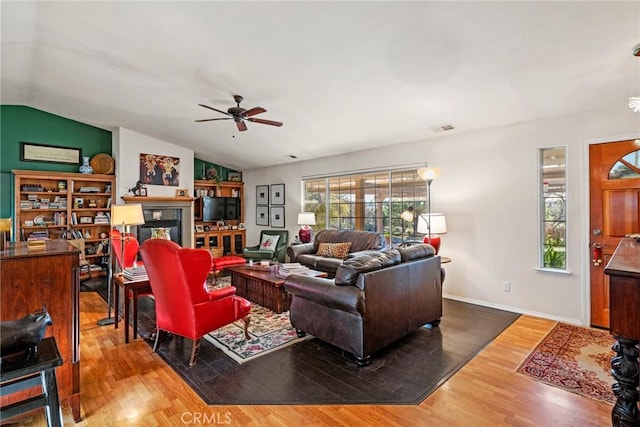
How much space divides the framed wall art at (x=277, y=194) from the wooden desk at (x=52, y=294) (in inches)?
222

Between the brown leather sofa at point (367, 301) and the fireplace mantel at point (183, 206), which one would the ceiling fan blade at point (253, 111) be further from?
the fireplace mantel at point (183, 206)

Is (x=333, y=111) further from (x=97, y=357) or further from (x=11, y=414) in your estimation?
(x=11, y=414)

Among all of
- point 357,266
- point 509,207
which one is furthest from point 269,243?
point 509,207

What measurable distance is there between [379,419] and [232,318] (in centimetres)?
155

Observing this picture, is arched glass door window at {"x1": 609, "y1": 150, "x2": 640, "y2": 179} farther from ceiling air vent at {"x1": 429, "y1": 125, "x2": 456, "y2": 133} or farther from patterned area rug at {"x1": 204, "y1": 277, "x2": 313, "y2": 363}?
patterned area rug at {"x1": 204, "y1": 277, "x2": 313, "y2": 363}

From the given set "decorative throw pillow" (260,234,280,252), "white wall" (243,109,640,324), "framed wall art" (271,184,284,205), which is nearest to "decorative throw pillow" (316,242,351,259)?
"decorative throw pillow" (260,234,280,252)

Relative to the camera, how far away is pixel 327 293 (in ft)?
9.18

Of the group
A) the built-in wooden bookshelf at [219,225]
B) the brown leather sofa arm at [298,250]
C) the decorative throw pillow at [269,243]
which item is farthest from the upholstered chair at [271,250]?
the built-in wooden bookshelf at [219,225]

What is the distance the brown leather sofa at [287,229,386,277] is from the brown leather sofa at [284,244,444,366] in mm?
1757

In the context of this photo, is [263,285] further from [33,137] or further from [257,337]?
[33,137]

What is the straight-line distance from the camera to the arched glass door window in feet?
11.2

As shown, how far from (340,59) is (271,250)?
14.5ft

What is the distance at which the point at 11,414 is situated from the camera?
4.53ft
